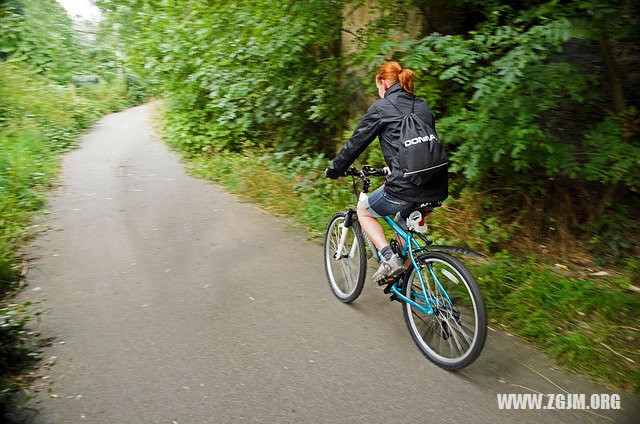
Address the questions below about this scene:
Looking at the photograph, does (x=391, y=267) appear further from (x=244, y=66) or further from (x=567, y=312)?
(x=244, y=66)

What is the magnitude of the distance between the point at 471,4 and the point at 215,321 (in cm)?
506

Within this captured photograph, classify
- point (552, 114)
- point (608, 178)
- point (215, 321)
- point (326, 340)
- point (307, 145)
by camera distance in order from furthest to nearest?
point (307, 145)
point (552, 114)
point (608, 178)
point (215, 321)
point (326, 340)

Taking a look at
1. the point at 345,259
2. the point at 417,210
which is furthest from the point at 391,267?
the point at 345,259

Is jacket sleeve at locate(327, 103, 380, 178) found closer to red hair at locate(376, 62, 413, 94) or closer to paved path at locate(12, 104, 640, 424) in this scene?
red hair at locate(376, 62, 413, 94)

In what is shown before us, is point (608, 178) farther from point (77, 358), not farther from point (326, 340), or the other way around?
point (77, 358)

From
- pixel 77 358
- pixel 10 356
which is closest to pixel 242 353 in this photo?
pixel 77 358

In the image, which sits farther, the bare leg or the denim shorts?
the bare leg

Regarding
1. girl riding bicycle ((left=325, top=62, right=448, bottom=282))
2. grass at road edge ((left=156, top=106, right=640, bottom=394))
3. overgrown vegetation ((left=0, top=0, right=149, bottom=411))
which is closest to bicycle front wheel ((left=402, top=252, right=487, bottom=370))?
girl riding bicycle ((left=325, top=62, right=448, bottom=282))

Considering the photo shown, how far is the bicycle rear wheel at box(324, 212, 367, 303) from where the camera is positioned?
4.35 meters

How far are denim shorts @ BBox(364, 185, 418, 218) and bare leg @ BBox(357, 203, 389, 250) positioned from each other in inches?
2.9

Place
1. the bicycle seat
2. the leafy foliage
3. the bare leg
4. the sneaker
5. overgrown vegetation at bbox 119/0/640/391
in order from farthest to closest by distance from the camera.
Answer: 1. the leafy foliage
2. overgrown vegetation at bbox 119/0/640/391
3. the bare leg
4. the sneaker
5. the bicycle seat

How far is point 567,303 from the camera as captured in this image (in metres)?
4.21

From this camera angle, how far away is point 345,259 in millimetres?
4629

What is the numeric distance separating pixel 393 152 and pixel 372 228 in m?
0.77
